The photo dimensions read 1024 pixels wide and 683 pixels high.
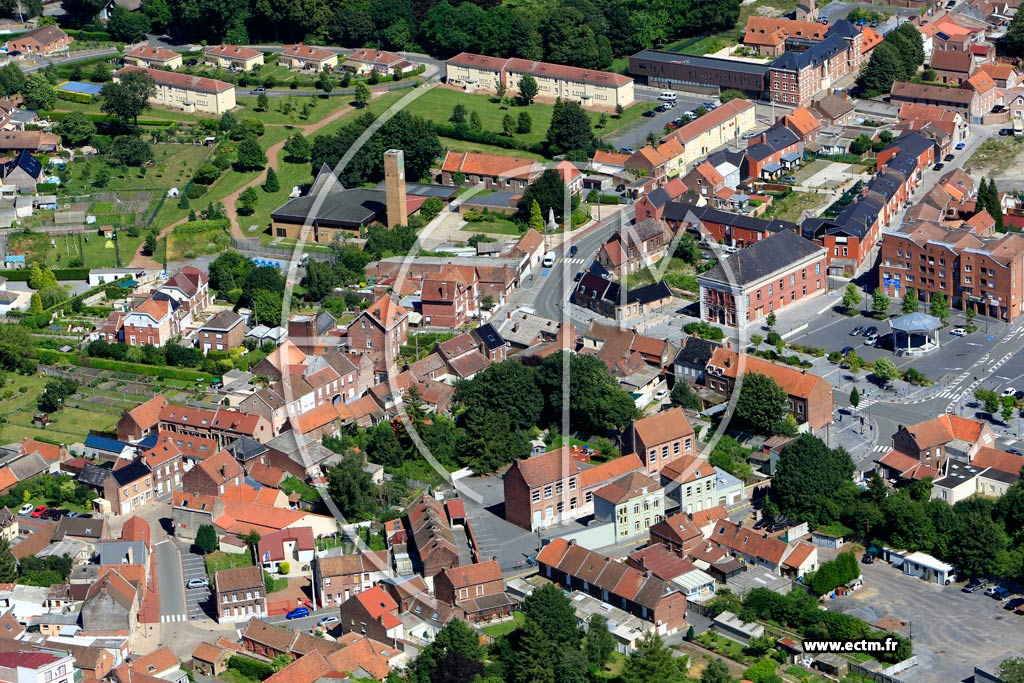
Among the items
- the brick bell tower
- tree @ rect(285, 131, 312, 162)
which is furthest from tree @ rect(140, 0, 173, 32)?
the brick bell tower

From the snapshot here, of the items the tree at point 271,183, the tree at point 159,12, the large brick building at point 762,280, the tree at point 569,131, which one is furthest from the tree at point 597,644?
the tree at point 159,12

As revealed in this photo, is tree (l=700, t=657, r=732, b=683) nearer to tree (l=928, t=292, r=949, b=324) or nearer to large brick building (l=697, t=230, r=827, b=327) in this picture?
large brick building (l=697, t=230, r=827, b=327)

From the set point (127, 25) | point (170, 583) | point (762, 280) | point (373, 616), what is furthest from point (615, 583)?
point (127, 25)

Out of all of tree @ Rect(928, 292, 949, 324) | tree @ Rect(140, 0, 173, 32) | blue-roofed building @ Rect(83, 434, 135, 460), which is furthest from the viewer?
tree @ Rect(140, 0, 173, 32)

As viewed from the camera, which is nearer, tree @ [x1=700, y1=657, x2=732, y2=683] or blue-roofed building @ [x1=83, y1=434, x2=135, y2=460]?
tree @ [x1=700, y1=657, x2=732, y2=683]

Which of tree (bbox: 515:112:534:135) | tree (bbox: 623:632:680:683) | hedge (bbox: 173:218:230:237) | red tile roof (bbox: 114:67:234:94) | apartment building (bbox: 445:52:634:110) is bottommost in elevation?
tree (bbox: 623:632:680:683)

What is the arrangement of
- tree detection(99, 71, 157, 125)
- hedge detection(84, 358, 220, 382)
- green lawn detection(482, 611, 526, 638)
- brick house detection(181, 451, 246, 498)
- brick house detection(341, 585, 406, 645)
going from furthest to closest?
tree detection(99, 71, 157, 125), hedge detection(84, 358, 220, 382), brick house detection(181, 451, 246, 498), green lawn detection(482, 611, 526, 638), brick house detection(341, 585, 406, 645)

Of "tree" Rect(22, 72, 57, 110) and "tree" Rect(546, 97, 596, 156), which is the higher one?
"tree" Rect(22, 72, 57, 110)
